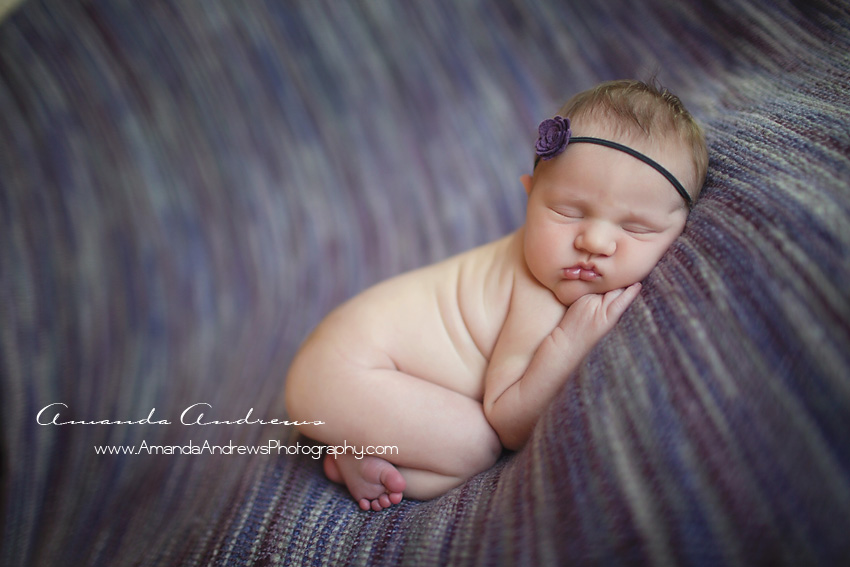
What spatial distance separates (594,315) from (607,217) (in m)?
0.12

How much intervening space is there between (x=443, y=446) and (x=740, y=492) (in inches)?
14.7

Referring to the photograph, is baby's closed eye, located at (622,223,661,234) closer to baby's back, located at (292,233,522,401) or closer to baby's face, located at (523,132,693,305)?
baby's face, located at (523,132,693,305)

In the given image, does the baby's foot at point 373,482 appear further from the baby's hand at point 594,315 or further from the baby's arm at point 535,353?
the baby's hand at point 594,315

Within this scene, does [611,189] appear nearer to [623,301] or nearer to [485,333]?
[623,301]

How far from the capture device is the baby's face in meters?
0.66

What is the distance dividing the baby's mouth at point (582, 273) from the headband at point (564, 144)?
13 centimetres

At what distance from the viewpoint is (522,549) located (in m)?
0.48

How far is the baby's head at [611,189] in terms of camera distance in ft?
2.16

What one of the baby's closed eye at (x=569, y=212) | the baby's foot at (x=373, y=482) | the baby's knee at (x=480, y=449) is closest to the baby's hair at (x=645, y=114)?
the baby's closed eye at (x=569, y=212)

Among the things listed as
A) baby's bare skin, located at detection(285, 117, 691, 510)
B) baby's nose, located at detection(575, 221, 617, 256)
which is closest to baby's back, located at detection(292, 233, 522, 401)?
baby's bare skin, located at detection(285, 117, 691, 510)

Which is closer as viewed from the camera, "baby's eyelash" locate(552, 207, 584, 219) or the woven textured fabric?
the woven textured fabric

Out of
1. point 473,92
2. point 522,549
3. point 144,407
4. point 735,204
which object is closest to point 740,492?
point 522,549

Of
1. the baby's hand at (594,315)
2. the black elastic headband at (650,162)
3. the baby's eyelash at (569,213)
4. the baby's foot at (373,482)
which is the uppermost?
the black elastic headband at (650,162)

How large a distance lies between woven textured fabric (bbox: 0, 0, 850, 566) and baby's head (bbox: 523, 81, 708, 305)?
0.16 ft
